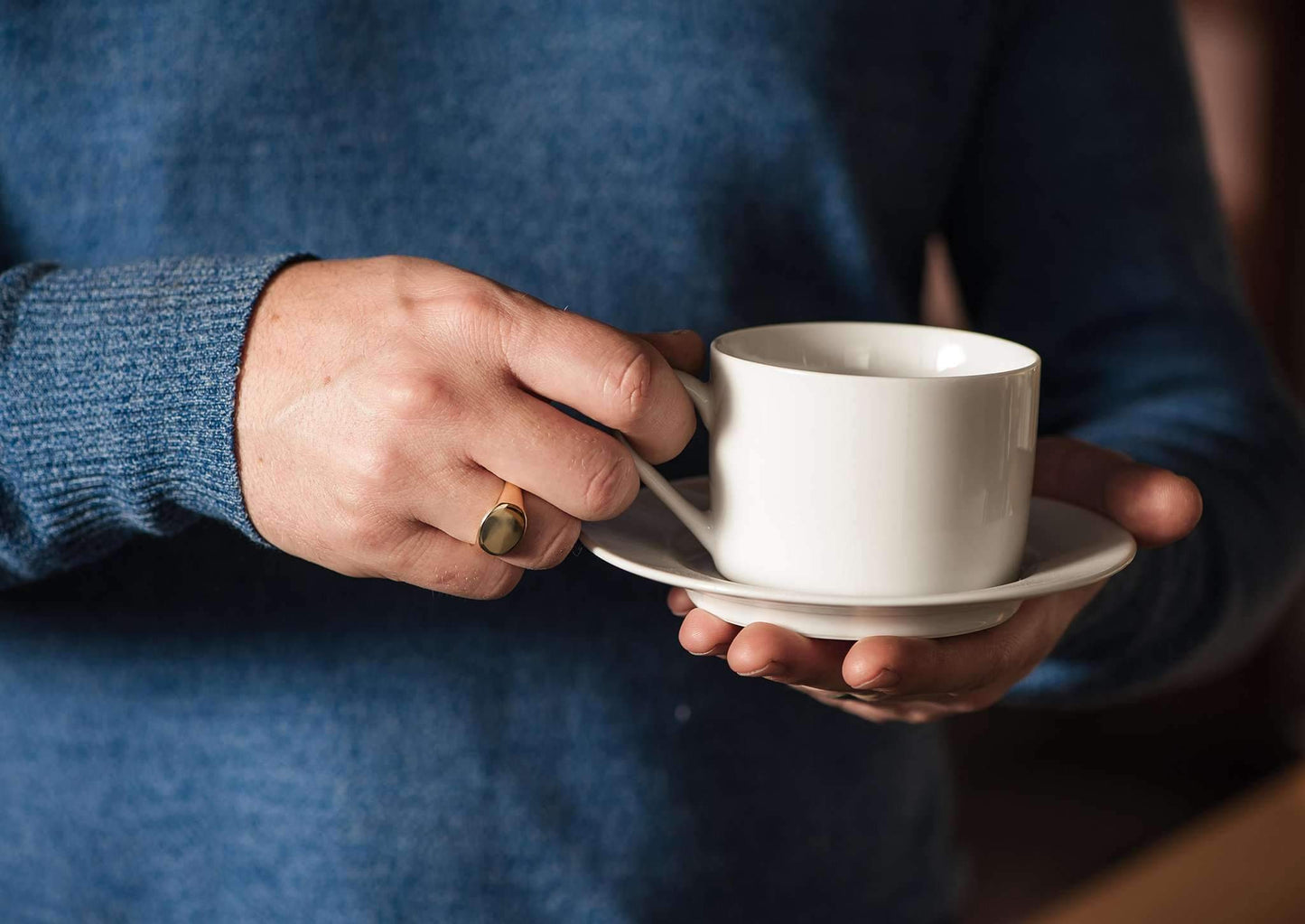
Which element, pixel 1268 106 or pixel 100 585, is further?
pixel 1268 106

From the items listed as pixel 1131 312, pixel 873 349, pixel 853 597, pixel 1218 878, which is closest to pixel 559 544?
pixel 853 597

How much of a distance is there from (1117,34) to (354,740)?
2.44 ft

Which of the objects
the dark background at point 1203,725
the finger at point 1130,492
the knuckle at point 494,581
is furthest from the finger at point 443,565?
the dark background at point 1203,725

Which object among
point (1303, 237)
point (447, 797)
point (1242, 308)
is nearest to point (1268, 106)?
point (1303, 237)

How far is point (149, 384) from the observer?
507 millimetres

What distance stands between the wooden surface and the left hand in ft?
4.58

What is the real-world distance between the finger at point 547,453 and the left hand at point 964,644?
0.09 m

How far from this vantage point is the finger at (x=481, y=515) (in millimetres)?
473

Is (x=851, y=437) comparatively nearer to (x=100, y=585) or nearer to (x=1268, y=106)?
(x=100, y=585)

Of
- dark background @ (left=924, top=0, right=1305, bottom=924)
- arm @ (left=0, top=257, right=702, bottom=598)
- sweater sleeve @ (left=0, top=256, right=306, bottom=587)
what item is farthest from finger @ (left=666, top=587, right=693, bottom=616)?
dark background @ (left=924, top=0, right=1305, bottom=924)

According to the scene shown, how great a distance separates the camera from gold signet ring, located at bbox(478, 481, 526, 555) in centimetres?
47

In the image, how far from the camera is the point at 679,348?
0.54m

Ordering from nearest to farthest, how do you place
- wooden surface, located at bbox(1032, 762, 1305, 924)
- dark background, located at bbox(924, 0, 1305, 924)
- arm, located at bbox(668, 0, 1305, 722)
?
arm, located at bbox(668, 0, 1305, 722) → wooden surface, located at bbox(1032, 762, 1305, 924) → dark background, located at bbox(924, 0, 1305, 924)

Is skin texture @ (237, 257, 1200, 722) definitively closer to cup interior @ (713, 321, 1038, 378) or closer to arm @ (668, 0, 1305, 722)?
cup interior @ (713, 321, 1038, 378)
